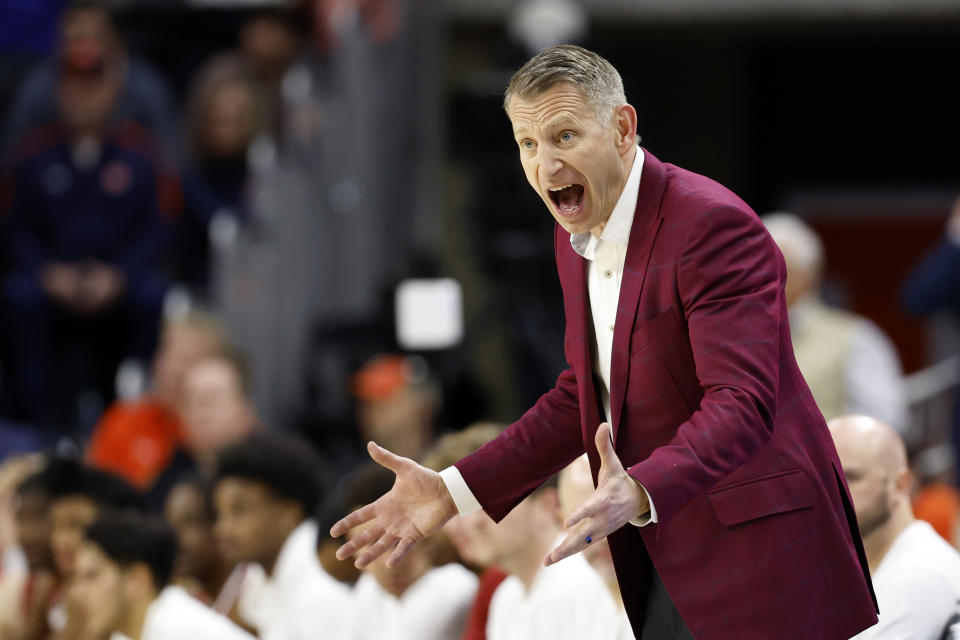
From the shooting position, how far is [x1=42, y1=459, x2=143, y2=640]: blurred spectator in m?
4.89

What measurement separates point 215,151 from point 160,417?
1.84 m

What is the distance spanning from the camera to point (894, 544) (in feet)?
10.8

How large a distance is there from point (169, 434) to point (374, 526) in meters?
4.22

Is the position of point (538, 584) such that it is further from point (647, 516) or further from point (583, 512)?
point (583, 512)

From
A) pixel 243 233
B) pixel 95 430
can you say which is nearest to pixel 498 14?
pixel 243 233

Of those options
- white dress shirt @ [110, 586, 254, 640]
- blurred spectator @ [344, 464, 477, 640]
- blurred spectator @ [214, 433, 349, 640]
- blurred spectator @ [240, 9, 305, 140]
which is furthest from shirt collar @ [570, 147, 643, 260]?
blurred spectator @ [240, 9, 305, 140]

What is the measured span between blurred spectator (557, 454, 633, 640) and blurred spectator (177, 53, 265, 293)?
4.44 metres

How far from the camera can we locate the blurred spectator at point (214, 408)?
6.21 metres

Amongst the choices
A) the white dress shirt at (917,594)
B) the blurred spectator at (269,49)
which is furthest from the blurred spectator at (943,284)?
the blurred spectator at (269,49)

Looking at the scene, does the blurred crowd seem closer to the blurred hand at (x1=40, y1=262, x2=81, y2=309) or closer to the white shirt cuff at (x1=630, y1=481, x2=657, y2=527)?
the blurred hand at (x1=40, y1=262, x2=81, y2=309)

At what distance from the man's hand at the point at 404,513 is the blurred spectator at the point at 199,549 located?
2.45m

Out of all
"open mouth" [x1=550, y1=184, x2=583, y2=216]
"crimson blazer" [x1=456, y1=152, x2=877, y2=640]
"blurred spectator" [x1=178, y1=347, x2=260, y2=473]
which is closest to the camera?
"crimson blazer" [x1=456, y1=152, x2=877, y2=640]

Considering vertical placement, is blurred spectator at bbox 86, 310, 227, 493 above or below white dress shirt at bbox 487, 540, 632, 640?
below

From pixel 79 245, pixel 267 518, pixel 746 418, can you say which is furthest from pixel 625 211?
pixel 79 245
